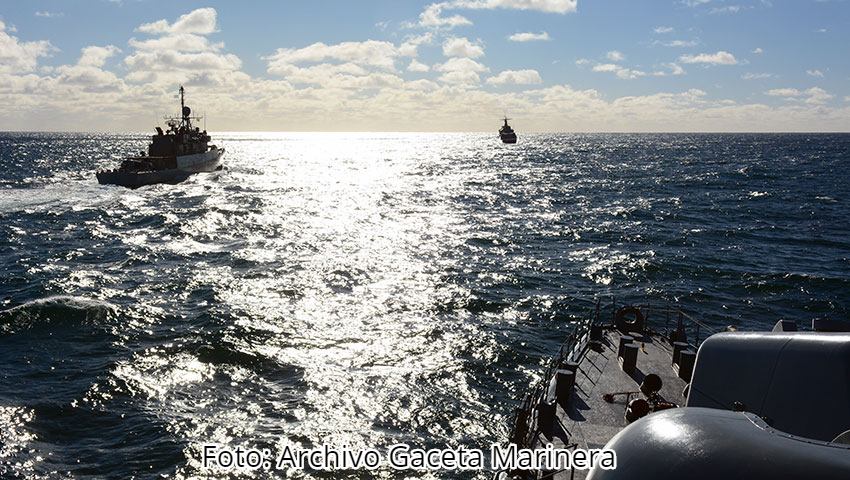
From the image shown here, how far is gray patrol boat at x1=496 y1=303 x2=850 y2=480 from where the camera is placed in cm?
644

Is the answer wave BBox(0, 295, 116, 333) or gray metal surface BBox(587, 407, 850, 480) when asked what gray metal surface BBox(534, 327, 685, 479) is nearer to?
gray metal surface BBox(587, 407, 850, 480)

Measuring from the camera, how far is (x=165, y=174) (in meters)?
86.6

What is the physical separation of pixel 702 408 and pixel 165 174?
9390 centimetres

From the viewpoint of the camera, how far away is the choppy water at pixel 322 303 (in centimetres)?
1870

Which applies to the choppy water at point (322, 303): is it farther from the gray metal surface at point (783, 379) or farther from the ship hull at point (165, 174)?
the ship hull at point (165, 174)

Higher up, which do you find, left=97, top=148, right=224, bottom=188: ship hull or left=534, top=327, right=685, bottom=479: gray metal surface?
left=97, top=148, right=224, bottom=188: ship hull

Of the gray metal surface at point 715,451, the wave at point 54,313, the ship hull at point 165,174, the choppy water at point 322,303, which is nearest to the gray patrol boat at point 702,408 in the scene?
the gray metal surface at point 715,451

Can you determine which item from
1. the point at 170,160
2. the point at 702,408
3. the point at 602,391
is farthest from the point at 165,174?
→ the point at 702,408

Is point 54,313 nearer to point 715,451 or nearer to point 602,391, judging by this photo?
point 602,391

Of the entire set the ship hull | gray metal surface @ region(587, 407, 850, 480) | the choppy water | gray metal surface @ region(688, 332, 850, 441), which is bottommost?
the choppy water

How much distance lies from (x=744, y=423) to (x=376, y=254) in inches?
1495

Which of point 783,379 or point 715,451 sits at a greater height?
point 715,451

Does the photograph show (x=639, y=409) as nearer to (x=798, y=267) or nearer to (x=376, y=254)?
(x=376, y=254)

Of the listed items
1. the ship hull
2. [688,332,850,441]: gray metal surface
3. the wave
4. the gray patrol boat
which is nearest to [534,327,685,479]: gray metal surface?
the gray patrol boat
